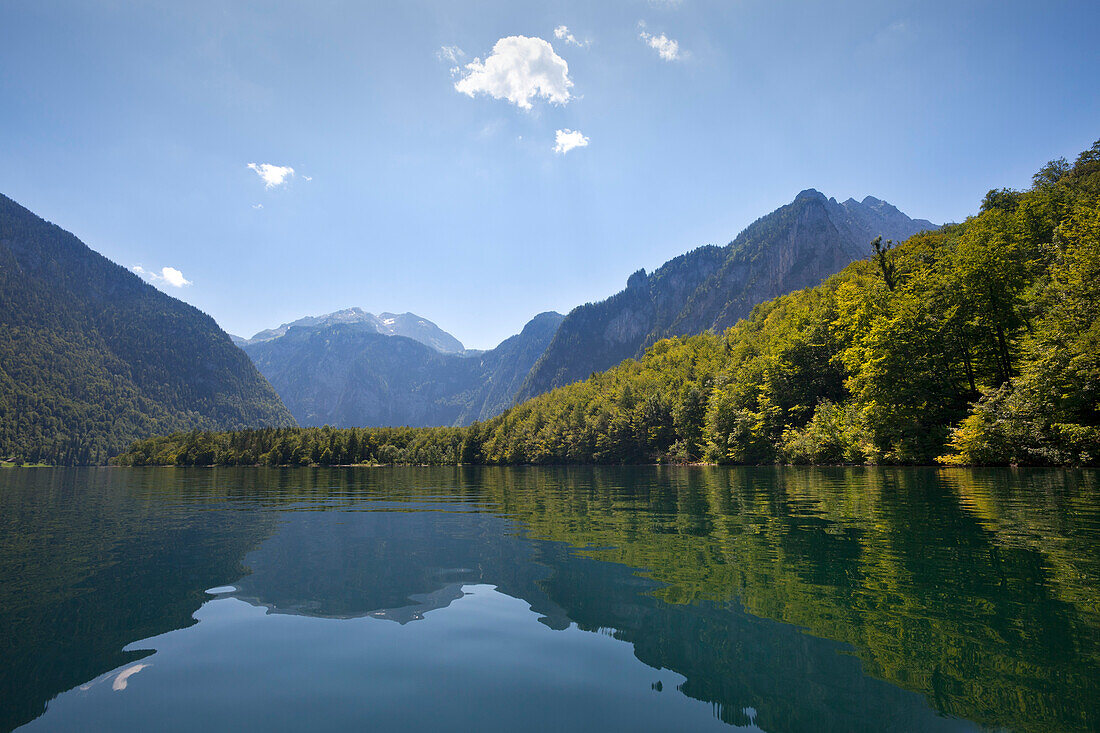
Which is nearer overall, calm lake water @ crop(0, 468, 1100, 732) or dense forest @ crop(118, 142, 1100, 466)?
calm lake water @ crop(0, 468, 1100, 732)

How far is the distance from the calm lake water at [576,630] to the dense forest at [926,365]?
25.8 meters

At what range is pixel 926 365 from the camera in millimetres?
45156

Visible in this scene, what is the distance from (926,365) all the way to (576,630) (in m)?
50.9

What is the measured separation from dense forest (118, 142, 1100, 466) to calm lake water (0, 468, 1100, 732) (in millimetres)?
25836

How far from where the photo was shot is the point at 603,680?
18.9 ft

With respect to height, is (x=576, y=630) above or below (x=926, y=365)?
below

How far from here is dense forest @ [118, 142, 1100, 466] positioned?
33594 millimetres

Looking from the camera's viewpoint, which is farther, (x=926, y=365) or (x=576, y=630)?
(x=926, y=365)

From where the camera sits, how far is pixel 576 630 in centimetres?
752

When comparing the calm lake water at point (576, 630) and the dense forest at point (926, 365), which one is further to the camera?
the dense forest at point (926, 365)

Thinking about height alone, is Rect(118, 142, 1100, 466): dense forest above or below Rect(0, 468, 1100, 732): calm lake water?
above

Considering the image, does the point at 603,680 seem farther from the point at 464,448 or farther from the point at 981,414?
the point at 464,448

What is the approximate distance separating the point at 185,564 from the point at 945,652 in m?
15.8

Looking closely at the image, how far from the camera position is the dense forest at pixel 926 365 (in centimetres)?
3359
